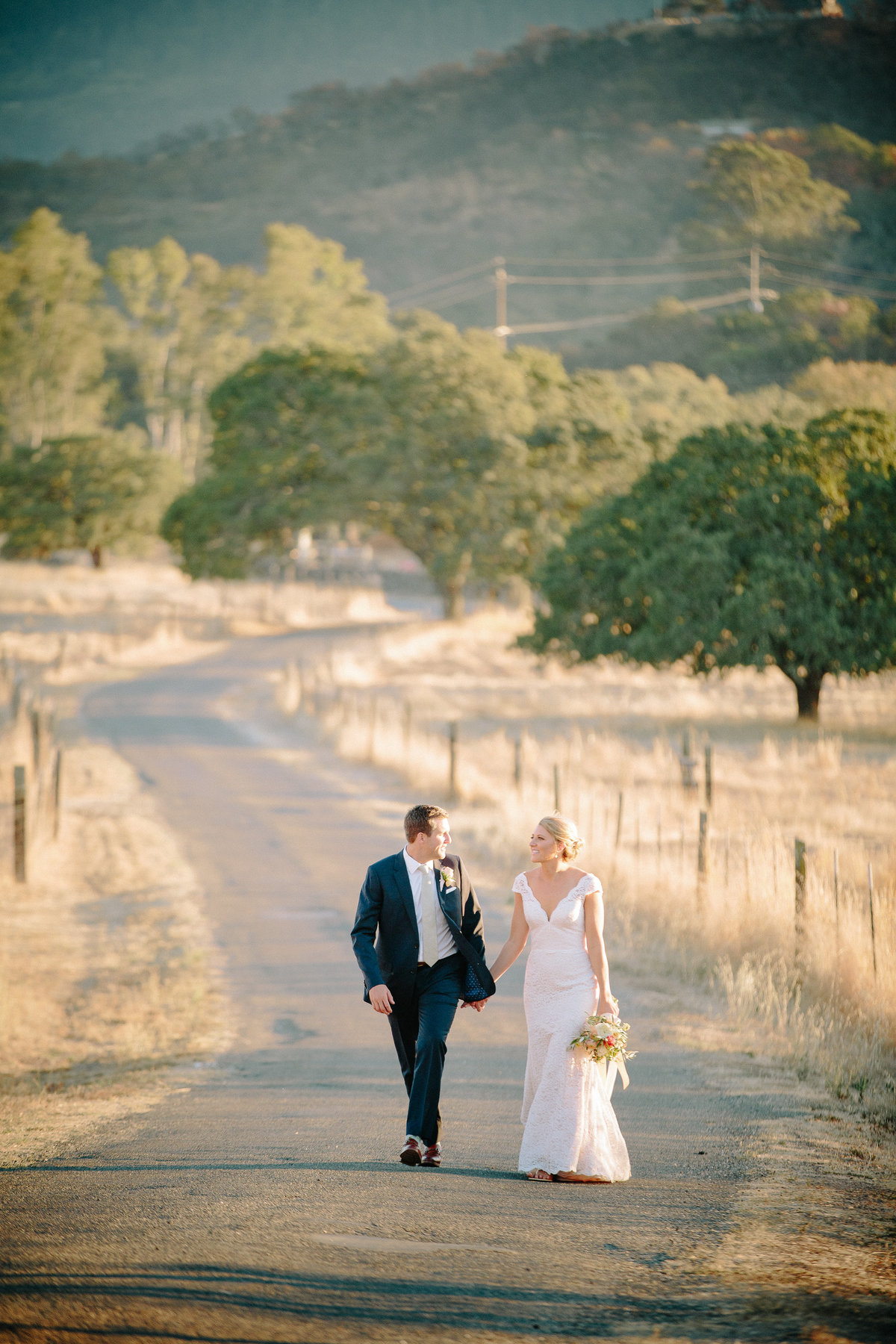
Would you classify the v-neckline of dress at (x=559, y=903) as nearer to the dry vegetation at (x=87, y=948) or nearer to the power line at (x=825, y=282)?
the dry vegetation at (x=87, y=948)

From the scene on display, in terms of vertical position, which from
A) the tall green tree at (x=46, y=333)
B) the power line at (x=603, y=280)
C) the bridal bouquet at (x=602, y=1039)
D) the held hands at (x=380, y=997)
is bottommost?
the bridal bouquet at (x=602, y=1039)

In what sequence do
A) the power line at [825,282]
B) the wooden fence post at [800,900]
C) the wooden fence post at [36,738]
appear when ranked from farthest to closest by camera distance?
the power line at [825,282], the wooden fence post at [36,738], the wooden fence post at [800,900]

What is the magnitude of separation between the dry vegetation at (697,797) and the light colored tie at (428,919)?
304 centimetres

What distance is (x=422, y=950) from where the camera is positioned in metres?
5.66

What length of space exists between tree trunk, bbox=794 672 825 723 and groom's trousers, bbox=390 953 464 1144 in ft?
76.5

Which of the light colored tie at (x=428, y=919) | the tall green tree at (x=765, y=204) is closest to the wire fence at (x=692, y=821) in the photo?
the light colored tie at (x=428, y=919)

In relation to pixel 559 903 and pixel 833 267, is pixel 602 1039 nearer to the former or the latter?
pixel 559 903

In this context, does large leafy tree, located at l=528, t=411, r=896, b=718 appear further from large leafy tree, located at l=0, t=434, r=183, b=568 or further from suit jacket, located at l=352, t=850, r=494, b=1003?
large leafy tree, located at l=0, t=434, r=183, b=568

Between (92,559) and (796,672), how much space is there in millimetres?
46190

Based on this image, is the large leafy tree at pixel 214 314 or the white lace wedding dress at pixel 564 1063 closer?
the white lace wedding dress at pixel 564 1063

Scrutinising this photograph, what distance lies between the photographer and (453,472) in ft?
148

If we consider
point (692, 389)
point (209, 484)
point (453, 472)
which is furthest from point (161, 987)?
point (692, 389)

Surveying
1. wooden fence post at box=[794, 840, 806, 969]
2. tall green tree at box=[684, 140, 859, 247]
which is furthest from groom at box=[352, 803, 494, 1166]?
tall green tree at box=[684, 140, 859, 247]

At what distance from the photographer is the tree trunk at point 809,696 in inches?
1093
